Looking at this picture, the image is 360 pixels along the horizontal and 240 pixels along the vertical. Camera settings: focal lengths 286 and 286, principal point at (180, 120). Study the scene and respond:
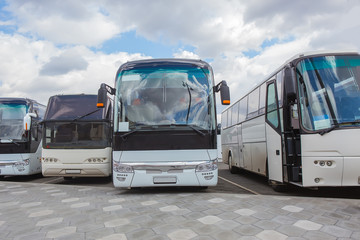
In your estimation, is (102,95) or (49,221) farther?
(102,95)

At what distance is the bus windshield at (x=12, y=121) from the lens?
11.0 m

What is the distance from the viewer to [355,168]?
5559mm

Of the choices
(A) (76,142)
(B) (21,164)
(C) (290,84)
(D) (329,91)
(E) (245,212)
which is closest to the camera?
(E) (245,212)

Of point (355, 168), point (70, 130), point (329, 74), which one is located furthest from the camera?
point (70, 130)

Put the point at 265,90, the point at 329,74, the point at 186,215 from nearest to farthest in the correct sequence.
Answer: the point at 186,215 < the point at 329,74 < the point at 265,90

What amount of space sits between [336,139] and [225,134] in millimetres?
8842

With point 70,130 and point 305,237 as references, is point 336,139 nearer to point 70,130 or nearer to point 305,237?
point 305,237

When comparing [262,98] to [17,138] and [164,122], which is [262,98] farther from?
[17,138]

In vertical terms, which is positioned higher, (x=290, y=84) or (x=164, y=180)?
(x=290, y=84)

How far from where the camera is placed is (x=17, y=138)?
1098cm

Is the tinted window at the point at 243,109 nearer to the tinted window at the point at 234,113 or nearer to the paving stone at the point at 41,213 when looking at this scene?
the tinted window at the point at 234,113

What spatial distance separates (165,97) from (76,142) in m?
4.39

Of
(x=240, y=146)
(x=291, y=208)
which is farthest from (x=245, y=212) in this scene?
(x=240, y=146)

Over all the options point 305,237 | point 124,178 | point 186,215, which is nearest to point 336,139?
point 305,237
